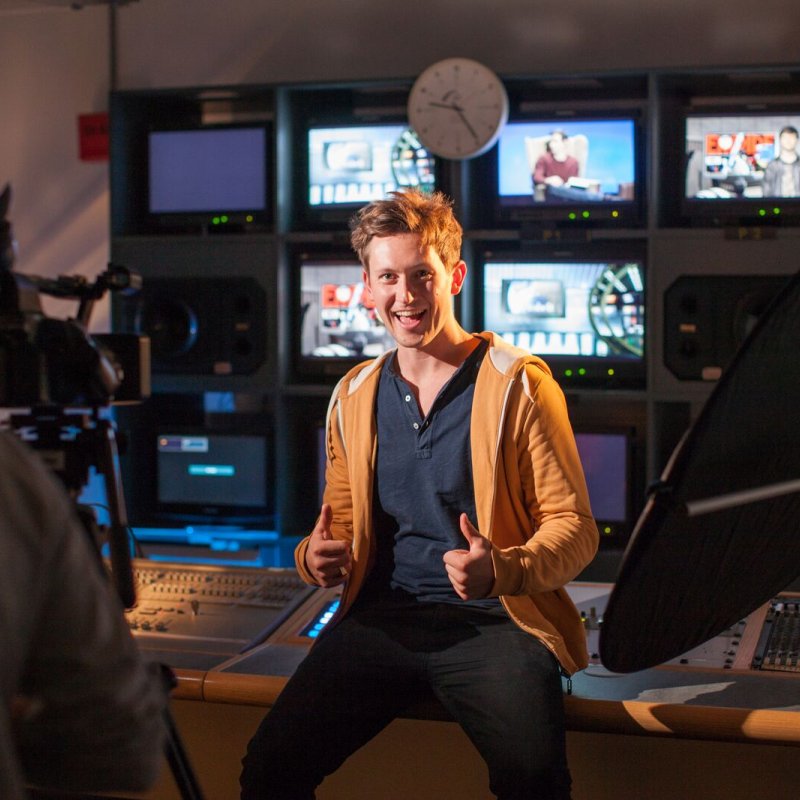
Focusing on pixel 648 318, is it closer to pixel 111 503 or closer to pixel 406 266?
pixel 406 266

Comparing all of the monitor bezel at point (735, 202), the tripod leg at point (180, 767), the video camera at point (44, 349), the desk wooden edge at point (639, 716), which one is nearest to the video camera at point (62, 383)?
the video camera at point (44, 349)

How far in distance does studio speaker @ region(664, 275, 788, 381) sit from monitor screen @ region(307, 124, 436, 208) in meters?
0.89

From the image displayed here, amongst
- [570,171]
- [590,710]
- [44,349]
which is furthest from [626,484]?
[44,349]

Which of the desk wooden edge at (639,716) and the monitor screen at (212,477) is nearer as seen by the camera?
the desk wooden edge at (639,716)

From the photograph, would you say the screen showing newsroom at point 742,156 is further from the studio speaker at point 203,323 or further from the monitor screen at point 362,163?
the studio speaker at point 203,323

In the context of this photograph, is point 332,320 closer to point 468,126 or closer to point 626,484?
point 468,126

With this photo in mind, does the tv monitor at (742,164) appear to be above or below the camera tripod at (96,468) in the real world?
above

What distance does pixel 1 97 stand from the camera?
4211 mm

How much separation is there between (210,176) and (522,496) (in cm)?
227

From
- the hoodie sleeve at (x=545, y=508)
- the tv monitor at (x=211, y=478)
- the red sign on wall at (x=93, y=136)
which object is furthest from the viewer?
the red sign on wall at (x=93, y=136)

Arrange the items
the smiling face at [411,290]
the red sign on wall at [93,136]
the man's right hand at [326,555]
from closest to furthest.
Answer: the man's right hand at [326,555], the smiling face at [411,290], the red sign on wall at [93,136]

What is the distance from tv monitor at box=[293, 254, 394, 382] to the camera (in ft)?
11.4

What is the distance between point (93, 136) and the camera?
13.5 ft

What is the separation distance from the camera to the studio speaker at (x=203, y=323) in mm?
3512
